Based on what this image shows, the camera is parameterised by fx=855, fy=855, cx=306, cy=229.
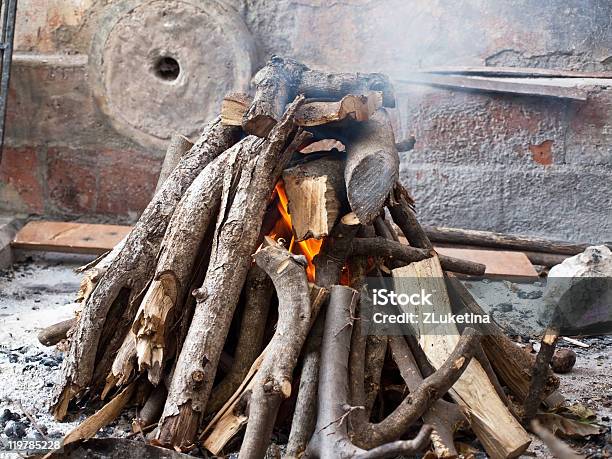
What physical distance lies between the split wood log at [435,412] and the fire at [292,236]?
368mm

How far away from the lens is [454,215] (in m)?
4.98

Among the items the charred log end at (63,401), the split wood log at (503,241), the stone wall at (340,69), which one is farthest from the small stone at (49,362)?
the split wood log at (503,241)

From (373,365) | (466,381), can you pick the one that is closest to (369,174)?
(373,365)

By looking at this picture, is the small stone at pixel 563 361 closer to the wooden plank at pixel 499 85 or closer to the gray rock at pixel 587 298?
the gray rock at pixel 587 298

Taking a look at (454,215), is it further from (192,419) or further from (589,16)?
(192,419)

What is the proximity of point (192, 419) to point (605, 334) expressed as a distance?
213 cm

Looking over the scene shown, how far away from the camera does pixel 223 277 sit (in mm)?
2725

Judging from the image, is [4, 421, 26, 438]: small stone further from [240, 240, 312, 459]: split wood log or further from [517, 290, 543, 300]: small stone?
[517, 290, 543, 300]: small stone

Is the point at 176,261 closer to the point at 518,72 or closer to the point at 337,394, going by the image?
the point at 337,394

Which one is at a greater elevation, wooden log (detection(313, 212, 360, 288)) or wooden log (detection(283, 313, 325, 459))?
wooden log (detection(313, 212, 360, 288))

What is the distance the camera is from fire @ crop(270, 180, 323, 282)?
285cm

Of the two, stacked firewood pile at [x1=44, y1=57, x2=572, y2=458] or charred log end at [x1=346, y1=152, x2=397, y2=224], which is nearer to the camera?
stacked firewood pile at [x1=44, y1=57, x2=572, y2=458]

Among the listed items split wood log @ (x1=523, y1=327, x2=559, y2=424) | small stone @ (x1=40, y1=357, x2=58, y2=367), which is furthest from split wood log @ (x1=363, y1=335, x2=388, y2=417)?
small stone @ (x1=40, y1=357, x2=58, y2=367)

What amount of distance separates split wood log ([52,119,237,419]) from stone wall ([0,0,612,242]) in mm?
2162
